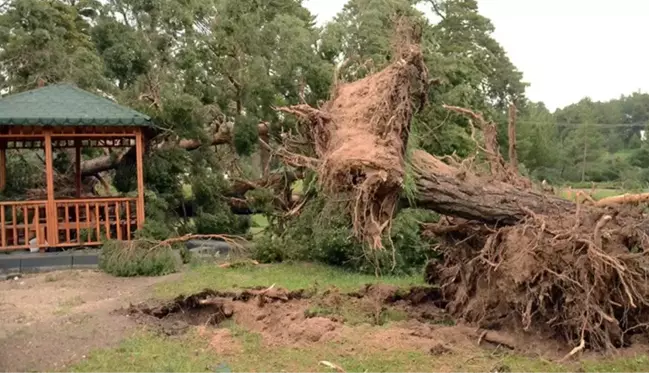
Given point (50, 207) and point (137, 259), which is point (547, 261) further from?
point (50, 207)

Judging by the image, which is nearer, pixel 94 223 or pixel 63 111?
pixel 63 111

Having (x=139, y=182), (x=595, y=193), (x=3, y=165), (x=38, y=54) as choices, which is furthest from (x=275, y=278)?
(x=38, y=54)

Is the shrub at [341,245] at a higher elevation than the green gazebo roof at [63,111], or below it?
below

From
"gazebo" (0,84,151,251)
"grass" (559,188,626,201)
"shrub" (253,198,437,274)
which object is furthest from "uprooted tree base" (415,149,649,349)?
"gazebo" (0,84,151,251)

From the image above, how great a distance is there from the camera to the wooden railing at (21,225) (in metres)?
12.5

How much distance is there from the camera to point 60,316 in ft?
26.3

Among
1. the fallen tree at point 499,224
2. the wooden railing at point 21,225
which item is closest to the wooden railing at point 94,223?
the wooden railing at point 21,225

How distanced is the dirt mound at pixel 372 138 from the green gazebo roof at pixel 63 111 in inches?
255

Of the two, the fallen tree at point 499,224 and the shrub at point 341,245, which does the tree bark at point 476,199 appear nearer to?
the fallen tree at point 499,224

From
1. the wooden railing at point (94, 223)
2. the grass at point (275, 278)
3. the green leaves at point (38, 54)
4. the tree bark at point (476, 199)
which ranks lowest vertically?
the grass at point (275, 278)

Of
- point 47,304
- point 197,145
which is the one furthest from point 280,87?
point 47,304

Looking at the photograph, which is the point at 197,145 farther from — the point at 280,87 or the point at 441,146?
the point at 441,146

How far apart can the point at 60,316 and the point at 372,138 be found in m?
4.31

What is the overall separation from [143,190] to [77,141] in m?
2.30
